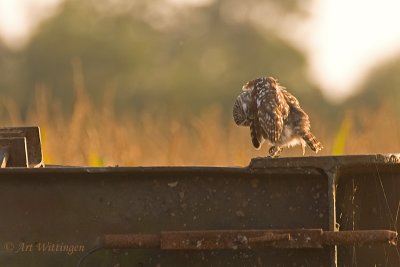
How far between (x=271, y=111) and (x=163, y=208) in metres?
2.53

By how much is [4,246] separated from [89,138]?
13.6 feet

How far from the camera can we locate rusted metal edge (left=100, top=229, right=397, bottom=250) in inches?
176

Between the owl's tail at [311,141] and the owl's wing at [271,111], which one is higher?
the owl's wing at [271,111]

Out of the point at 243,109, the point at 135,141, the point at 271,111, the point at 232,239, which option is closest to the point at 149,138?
the point at 135,141

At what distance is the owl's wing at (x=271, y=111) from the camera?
7.00 m

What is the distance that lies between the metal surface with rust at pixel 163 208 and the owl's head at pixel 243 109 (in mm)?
2762

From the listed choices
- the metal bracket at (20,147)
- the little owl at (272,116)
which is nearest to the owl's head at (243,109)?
the little owl at (272,116)

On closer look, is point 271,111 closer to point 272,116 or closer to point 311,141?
point 272,116

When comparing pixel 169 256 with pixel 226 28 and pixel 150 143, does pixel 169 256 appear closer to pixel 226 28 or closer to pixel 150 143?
pixel 150 143

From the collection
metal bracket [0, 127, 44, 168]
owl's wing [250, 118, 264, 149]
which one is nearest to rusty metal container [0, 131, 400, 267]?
metal bracket [0, 127, 44, 168]

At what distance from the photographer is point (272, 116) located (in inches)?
276

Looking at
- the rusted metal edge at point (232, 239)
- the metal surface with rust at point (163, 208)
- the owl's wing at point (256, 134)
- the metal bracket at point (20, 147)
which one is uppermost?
the metal bracket at point (20, 147)

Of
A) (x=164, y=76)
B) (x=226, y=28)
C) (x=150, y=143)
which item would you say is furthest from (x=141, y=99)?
(x=150, y=143)

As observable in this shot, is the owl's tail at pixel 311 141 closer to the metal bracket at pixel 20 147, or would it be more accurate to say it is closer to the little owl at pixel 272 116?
the little owl at pixel 272 116
